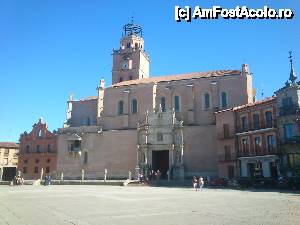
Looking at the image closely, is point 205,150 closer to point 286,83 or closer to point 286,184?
point 286,83

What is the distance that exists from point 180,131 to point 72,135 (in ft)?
58.4

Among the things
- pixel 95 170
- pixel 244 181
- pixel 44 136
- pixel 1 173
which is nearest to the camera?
pixel 244 181

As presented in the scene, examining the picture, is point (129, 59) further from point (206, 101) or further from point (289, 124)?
point (289, 124)

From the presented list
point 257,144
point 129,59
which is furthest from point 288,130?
point 129,59

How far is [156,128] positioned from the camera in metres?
49.3

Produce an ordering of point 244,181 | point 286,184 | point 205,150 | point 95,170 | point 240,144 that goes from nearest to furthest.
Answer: point 286,184
point 244,181
point 240,144
point 205,150
point 95,170

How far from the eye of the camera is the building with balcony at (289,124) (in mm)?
33594

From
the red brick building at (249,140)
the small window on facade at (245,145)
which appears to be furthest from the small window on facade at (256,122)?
the small window on facade at (245,145)

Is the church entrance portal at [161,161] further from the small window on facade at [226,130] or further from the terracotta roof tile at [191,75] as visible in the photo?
the terracotta roof tile at [191,75]

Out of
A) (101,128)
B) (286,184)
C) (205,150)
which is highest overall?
(101,128)

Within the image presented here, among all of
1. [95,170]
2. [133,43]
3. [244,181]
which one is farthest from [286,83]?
[133,43]

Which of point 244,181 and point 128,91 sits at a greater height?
point 128,91

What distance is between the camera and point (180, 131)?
48188 mm

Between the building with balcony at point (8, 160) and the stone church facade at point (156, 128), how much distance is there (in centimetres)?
2195
